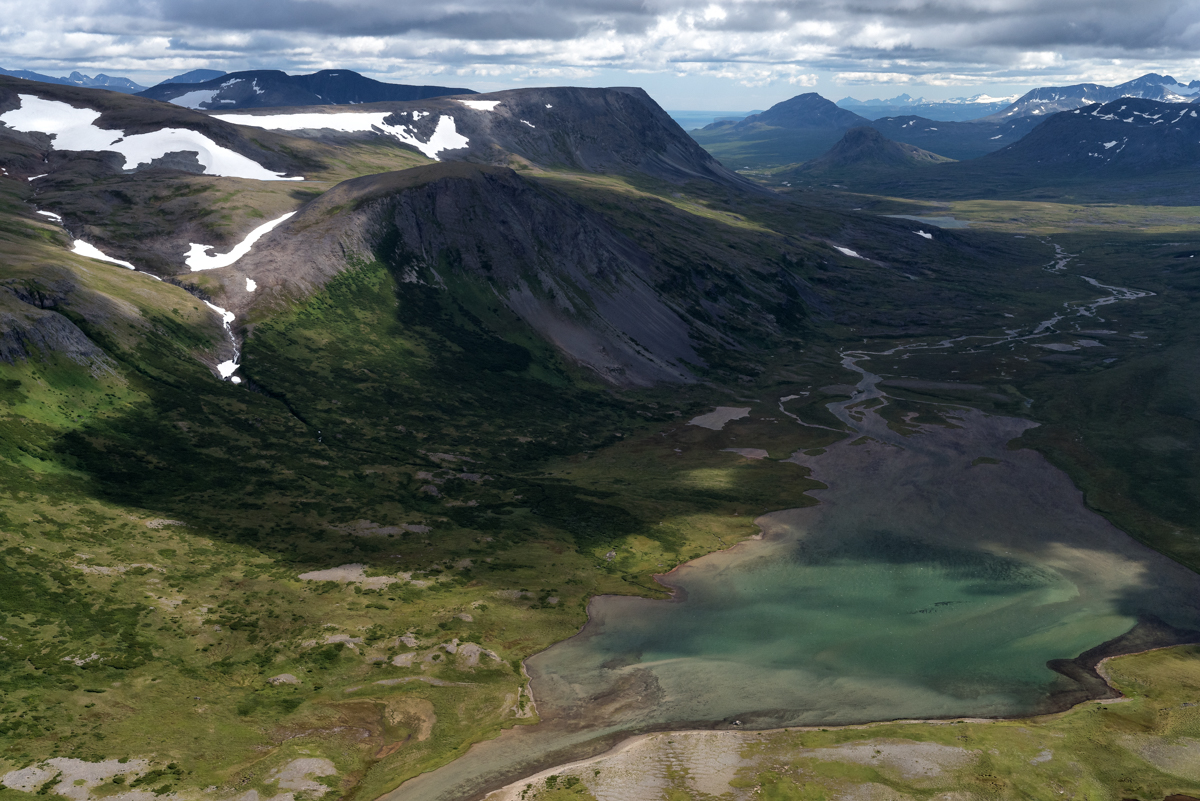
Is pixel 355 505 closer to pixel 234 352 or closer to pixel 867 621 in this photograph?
pixel 234 352

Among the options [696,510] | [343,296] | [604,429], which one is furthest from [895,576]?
[343,296]

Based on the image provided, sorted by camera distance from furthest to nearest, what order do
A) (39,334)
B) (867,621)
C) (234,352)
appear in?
(234,352)
(39,334)
(867,621)

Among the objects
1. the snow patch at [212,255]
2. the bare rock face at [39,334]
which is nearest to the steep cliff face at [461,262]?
the snow patch at [212,255]

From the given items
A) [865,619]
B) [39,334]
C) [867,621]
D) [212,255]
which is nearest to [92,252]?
[212,255]

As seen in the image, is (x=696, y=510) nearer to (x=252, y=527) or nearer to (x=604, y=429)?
(x=604, y=429)

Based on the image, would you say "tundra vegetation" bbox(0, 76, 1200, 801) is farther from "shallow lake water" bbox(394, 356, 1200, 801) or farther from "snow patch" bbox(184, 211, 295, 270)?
"shallow lake water" bbox(394, 356, 1200, 801)

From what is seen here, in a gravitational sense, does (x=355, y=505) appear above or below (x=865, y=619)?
above
